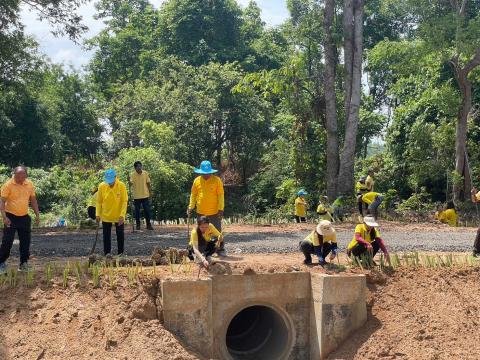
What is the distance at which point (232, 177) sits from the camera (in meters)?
30.5

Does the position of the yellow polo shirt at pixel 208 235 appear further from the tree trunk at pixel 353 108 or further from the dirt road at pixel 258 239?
the tree trunk at pixel 353 108

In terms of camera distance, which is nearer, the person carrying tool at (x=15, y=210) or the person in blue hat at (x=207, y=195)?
the person carrying tool at (x=15, y=210)

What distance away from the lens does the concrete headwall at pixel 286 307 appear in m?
8.62

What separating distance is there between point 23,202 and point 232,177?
22.1m

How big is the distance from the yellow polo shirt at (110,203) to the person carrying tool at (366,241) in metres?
3.76

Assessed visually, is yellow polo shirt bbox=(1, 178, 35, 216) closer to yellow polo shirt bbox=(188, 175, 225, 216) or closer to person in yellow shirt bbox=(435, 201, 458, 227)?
yellow polo shirt bbox=(188, 175, 225, 216)

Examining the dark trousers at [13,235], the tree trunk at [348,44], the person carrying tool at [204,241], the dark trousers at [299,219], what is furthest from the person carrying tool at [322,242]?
the tree trunk at [348,44]

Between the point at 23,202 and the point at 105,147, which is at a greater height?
the point at 105,147

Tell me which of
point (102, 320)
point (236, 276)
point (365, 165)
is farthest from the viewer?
point (365, 165)

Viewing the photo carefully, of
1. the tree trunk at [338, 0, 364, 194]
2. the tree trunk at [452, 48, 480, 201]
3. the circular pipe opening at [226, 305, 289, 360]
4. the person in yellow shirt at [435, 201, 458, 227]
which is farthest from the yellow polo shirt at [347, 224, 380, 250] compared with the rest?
the tree trunk at [338, 0, 364, 194]

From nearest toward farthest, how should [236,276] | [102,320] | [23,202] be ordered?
[102,320] < [23,202] < [236,276]

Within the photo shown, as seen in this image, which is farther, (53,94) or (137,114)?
(53,94)

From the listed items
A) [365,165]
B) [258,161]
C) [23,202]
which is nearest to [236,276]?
[23,202]

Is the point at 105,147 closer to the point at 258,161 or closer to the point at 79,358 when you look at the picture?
the point at 258,161
